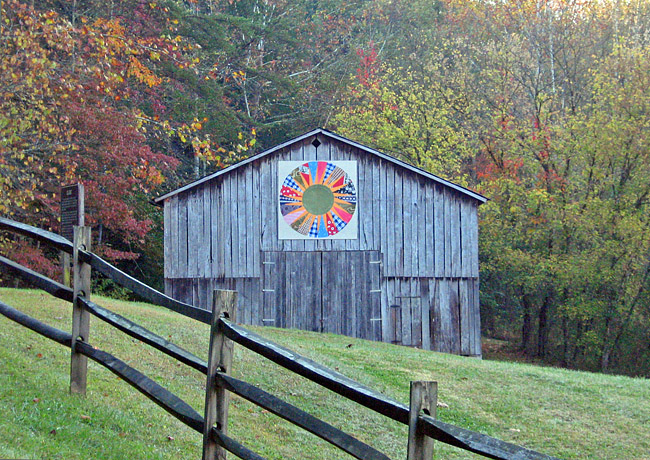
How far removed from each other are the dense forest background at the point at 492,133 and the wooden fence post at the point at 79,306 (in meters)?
15.3

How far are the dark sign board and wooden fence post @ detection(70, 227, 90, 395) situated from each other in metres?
6.95

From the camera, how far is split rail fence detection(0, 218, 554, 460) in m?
4.38

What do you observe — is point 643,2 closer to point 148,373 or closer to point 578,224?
point 578,224

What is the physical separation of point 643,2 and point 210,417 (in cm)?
3797

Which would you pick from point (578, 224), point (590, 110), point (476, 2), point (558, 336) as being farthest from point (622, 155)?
point (476, 2)

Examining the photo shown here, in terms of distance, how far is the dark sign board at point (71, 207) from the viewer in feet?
A: 47.2

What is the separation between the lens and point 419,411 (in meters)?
4.41

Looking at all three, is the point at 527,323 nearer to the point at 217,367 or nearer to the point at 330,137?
the point at 330,137

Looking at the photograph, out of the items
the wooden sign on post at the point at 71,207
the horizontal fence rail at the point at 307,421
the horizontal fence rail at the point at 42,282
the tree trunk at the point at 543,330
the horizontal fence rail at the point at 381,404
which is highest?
the wooden sign on post at the point at 71,207

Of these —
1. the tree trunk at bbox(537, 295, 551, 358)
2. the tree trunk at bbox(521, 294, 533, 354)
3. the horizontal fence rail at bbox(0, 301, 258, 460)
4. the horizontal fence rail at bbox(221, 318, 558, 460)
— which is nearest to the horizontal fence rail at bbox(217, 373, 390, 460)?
the horizontal fence rail at bbox(221, 318, 558, 460)

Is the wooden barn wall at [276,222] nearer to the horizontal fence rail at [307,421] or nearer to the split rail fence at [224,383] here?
the split rail fence at [224,383]

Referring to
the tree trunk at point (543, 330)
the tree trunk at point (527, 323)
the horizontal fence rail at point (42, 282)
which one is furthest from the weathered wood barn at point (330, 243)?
the horizontal fence rail at point (42, 282)

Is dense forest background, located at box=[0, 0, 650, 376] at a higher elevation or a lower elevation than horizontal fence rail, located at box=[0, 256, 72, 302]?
higher

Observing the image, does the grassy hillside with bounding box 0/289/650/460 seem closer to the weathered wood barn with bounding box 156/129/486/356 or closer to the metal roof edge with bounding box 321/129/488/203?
the weathered wood barn with bounding box 156/129/486/356
